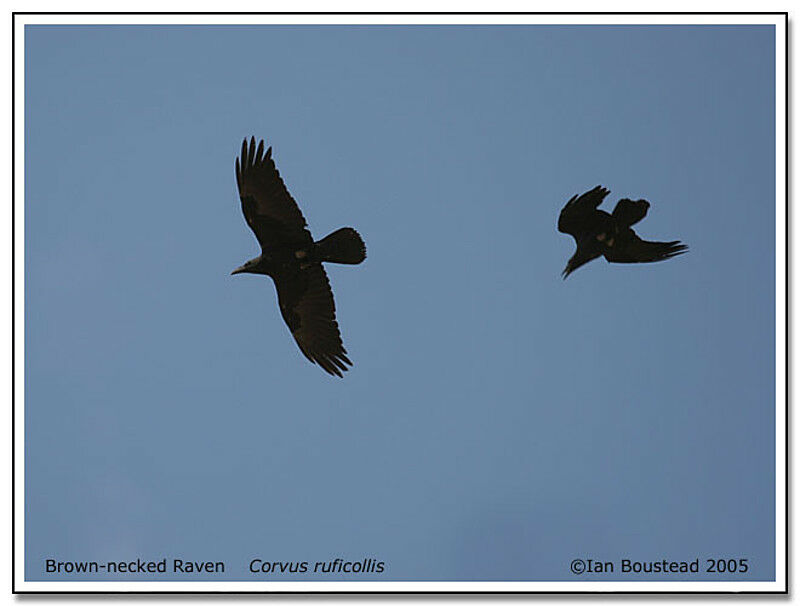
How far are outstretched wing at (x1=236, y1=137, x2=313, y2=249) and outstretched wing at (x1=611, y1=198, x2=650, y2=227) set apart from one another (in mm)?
2398

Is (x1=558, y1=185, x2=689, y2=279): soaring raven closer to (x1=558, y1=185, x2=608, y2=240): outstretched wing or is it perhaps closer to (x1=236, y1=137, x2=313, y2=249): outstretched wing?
(x1=558, y1=185, x2=608, y2=240): outstretched wing

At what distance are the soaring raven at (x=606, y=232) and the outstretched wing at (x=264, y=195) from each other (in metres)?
2.06

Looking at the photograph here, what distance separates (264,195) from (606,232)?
264 cm

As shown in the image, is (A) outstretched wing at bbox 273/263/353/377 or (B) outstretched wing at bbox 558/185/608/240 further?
(A) outstretched wing at bbox 273/263/353/377

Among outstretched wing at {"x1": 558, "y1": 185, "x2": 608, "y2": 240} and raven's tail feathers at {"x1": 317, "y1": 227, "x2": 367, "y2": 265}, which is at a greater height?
outstretched wing at {"x1": 558, "y1": 185, "x2": 608, "y2": 240}

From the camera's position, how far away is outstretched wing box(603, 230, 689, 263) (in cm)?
1060

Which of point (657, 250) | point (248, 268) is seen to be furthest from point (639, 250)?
point (248, 268)

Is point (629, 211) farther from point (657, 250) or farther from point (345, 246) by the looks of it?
point (345, 246)

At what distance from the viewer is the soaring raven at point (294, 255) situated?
10352 millimetres

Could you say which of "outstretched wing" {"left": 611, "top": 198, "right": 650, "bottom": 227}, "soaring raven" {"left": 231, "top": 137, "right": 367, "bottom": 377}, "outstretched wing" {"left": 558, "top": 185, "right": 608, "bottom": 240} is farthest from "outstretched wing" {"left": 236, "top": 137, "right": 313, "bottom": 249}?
"outstretched wing" {"left": 611, "top": 198, "right": 650, "bottom": 227}
